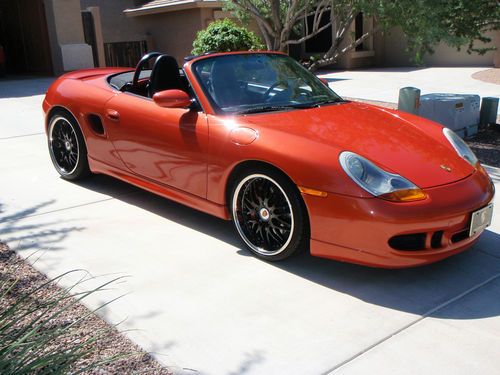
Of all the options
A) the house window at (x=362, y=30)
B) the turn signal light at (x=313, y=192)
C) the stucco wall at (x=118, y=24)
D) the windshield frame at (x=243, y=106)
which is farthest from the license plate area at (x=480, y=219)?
the stucco wall at (x=118, y=24)

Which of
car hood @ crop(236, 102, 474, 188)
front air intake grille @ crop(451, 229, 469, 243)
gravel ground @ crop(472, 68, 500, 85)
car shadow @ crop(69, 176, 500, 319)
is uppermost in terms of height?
car hood @ crop(236, 102, 474, 188)

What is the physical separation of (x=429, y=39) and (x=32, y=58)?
49.9ft

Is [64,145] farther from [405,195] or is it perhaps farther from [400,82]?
[400,82]

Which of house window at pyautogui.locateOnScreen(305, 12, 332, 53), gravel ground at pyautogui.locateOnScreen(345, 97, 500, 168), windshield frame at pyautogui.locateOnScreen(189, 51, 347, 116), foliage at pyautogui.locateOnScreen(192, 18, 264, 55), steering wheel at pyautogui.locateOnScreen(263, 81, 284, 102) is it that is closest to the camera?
windshield frame at pyautogui.locateOnScreen(189, 51, 347, 116)

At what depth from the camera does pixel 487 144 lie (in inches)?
302

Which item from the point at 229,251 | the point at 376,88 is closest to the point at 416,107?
the point at 229,251

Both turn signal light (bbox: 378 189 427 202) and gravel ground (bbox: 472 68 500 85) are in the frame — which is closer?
turn signal light (bbox: 378 189 427 202)

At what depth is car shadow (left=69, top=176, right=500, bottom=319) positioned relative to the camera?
11.5 ft

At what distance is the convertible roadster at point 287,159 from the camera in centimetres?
359

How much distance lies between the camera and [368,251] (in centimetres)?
360

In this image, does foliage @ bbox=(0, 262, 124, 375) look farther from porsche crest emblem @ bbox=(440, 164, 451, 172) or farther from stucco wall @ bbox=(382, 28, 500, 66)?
stucco wall @ bbox=(382, 28, 500, 66)

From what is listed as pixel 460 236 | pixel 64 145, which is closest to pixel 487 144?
pixel 460 236

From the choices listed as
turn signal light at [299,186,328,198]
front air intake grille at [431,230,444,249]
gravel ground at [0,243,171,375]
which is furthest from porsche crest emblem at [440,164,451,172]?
gravel ground at [0,243,171,375]

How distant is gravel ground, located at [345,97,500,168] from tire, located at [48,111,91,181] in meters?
4.53
